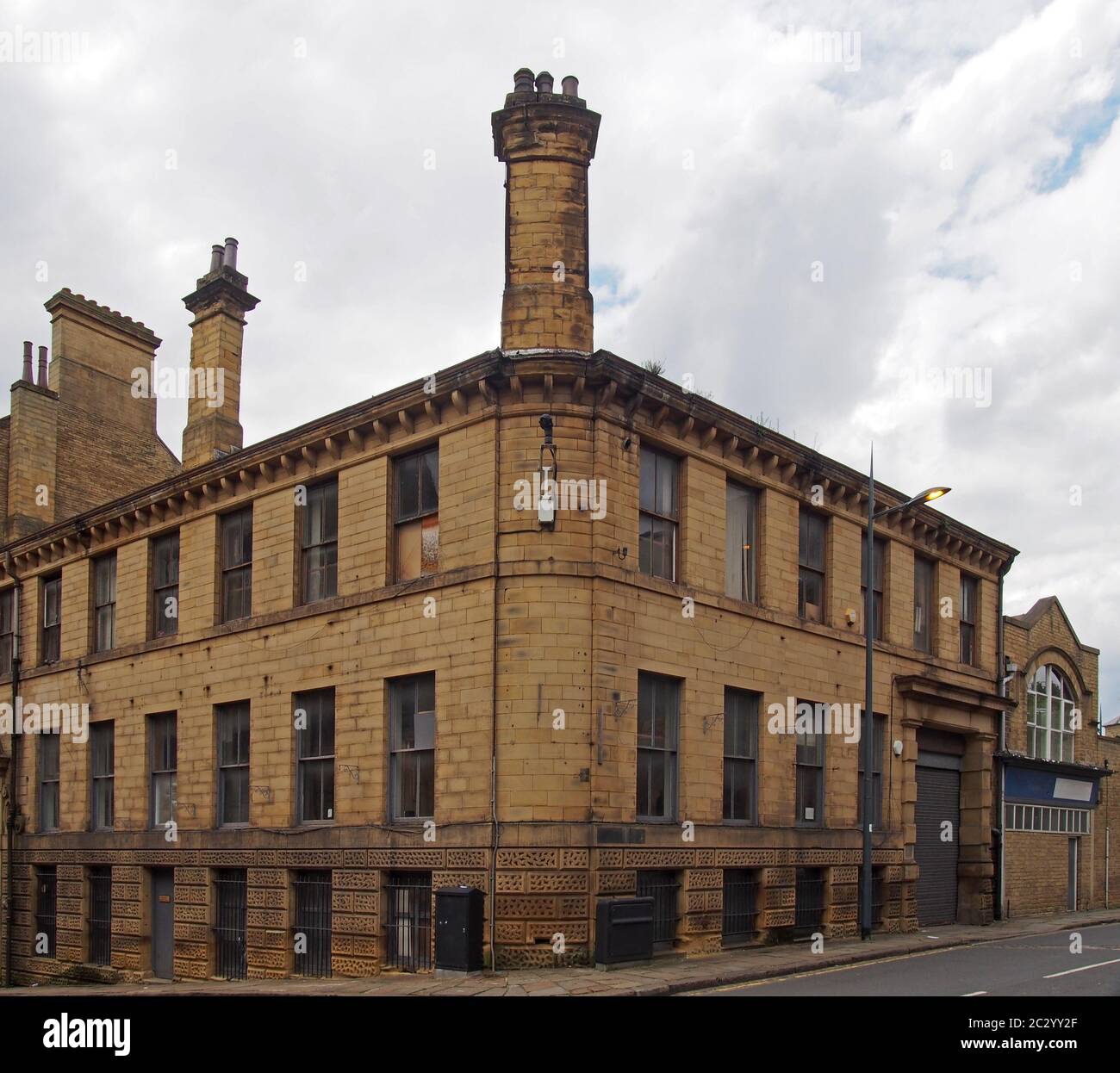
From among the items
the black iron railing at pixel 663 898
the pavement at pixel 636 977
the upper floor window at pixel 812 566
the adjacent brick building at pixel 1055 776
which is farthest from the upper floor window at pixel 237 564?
the adjacent brick building at pixel 1055 776

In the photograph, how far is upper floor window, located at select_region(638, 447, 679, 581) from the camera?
19.7 metres

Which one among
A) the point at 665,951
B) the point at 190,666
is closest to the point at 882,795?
the point at 665,951

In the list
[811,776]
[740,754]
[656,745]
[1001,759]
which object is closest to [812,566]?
[811,776]

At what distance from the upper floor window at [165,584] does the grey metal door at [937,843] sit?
52.1ft

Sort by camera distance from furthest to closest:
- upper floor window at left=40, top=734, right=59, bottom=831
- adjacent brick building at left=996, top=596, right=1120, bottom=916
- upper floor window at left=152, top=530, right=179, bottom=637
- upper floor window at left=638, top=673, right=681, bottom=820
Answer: adjacent brick building at left=996, top=596, right=1120, bottom=916 < upper floor window at left=40, top=734, right=59, bottom=831 < upper floor window at left=152, top=530, right=179, bottom=637 < upper floor window at left=638, top=673, right=681, bottom=820

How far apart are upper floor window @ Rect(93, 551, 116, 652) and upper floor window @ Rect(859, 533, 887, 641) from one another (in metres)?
15.6

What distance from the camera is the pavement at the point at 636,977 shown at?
15.6 metres

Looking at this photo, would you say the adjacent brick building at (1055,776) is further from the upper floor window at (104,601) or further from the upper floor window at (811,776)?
the upper floor window at (104,601)

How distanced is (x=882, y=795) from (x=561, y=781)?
9.87 meters

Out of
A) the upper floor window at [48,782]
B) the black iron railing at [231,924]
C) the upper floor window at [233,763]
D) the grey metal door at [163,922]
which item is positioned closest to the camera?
the black iron railing at [231,924]

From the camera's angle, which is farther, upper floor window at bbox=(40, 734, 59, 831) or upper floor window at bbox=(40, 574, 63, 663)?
upper floor window at bbox=(40, 574, 63, 663)

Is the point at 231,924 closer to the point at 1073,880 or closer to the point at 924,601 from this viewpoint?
the point at 924,601

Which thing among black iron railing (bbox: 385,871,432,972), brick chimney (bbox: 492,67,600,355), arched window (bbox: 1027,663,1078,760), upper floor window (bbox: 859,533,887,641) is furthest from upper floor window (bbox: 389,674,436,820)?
arched window (bbox: 1027,663,1078,760)

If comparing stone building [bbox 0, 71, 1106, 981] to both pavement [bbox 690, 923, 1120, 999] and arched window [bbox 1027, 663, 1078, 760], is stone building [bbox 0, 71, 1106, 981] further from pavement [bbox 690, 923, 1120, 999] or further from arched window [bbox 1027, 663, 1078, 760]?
arched window [bbox 1027, 663, 1078, 760]
